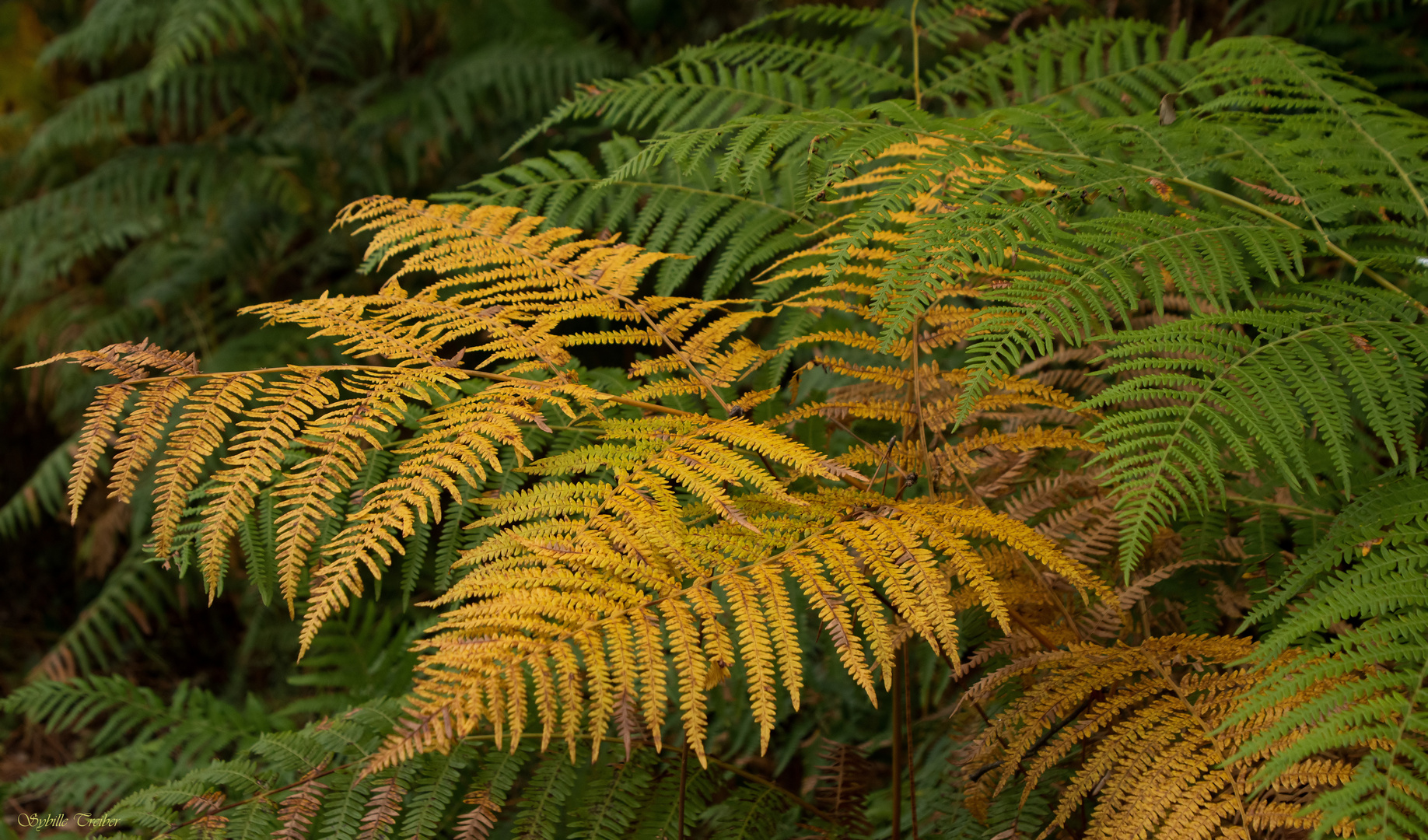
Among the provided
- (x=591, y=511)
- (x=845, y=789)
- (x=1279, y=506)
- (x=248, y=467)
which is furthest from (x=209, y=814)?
(x=1279, y=506)

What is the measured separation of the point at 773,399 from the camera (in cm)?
149

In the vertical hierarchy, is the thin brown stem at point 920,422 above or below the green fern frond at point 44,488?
above

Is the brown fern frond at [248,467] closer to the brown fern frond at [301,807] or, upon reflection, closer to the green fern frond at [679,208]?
the brown fern frond at [301,807]

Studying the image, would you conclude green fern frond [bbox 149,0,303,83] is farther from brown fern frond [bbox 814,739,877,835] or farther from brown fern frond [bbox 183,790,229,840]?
brown fern frond [bbox 814,739,877,835]

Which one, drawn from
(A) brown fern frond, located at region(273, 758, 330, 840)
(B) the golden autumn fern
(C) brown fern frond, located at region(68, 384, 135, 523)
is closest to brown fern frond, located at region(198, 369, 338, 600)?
(B) the golden autumn fern

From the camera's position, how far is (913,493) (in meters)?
1.41

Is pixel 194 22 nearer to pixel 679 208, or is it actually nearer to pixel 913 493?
pixel 679 208

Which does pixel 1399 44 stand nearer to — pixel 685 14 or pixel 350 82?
pixel 685 14

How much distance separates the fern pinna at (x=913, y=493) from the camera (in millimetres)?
869

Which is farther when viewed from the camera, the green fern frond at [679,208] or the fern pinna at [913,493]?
the green fern frond at [679,208]

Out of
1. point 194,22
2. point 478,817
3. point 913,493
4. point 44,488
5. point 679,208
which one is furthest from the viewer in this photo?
point 44,488

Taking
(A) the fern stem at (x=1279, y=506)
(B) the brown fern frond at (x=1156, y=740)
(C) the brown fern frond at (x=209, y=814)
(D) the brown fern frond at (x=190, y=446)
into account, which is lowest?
(C) the brown fern frond at (x=209, y=814)

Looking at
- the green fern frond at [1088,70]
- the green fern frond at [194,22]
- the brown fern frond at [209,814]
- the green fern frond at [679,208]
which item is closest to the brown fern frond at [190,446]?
the brown fern frond at [209,814]

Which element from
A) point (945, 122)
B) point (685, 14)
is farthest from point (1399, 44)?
point (685, 14)
